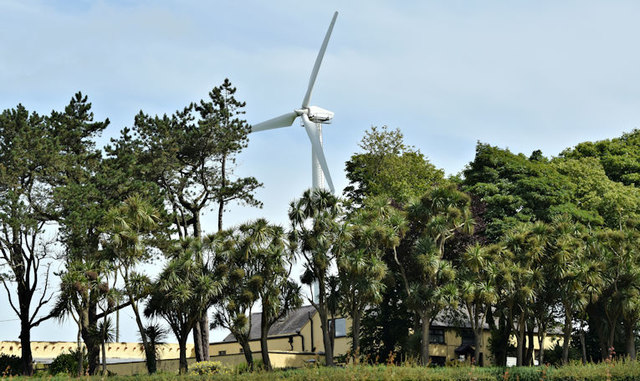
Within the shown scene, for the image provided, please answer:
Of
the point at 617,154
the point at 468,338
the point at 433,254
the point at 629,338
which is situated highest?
the point at 617,154

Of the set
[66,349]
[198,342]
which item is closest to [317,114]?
[198,342]

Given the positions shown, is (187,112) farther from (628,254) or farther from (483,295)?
(628,254)

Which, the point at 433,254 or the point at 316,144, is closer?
the point at 433,254

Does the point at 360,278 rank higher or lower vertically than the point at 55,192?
lower

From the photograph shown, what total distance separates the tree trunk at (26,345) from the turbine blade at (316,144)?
2327 centimetres

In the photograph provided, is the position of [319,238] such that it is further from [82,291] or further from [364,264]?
[82,291]

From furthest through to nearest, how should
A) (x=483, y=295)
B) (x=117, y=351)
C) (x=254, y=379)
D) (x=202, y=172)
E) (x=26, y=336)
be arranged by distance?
(x=117, y=351) → (x=202, y=172) → (x=26, y=336) → (x=483, y=295) → (x=254, y=379)

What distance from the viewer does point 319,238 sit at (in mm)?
47344

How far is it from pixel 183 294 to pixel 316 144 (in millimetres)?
21621

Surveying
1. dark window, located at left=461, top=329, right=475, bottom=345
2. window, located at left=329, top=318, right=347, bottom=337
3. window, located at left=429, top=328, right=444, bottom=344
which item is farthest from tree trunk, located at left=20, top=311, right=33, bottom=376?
dark window, located at left=461, top=329, right=475, bottom=345

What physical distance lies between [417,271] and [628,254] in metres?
13.6

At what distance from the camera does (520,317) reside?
49156 mm

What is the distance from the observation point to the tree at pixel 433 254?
150 ft

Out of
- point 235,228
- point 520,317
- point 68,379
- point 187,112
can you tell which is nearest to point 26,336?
point 235,228
